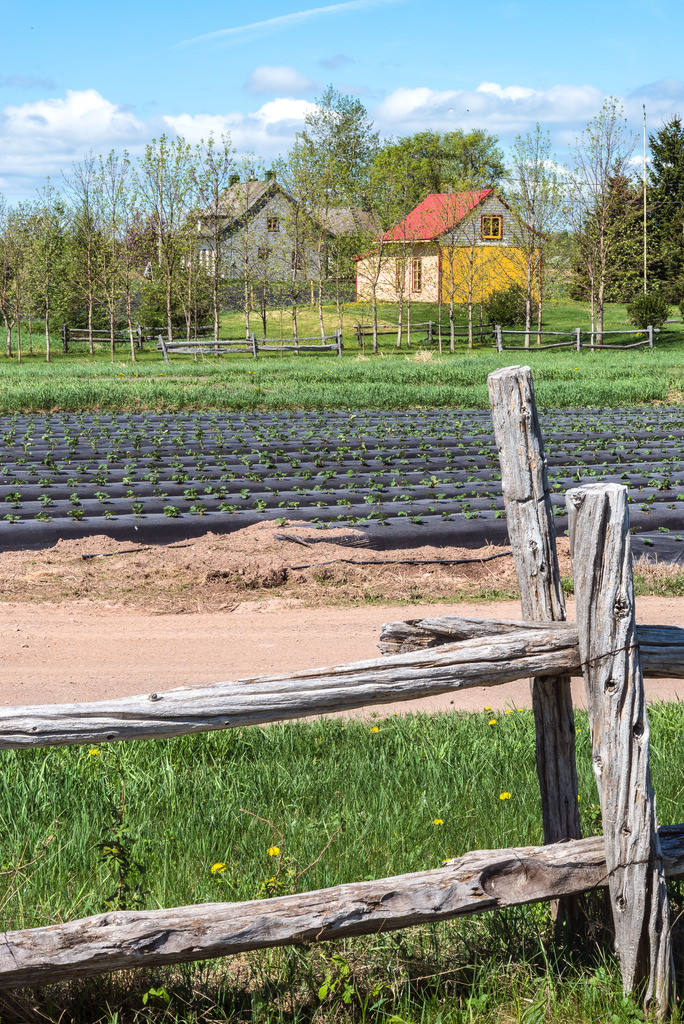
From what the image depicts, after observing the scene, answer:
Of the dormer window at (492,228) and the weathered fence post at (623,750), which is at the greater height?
the dormer window at (492,228)

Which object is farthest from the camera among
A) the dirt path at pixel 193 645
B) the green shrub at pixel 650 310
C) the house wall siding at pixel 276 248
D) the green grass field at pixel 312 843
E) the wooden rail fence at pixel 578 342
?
the green shrub at pixel 650 310

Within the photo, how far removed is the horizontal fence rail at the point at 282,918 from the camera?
2514mm

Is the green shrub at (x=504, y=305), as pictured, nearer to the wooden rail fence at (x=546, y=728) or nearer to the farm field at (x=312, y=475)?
the farm field at (x=312, y=475)

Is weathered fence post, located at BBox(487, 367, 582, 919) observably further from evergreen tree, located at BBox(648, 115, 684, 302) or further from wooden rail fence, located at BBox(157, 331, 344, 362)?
evergreen tree, located at BBox(648, 115, 684, 302)

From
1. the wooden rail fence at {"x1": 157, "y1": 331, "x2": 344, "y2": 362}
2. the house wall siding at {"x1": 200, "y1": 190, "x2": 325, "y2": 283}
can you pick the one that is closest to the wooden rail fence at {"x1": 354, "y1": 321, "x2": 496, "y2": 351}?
the house wall siding at {"x1": 200, "y1": 190, "x2": 325, "y2": 283}

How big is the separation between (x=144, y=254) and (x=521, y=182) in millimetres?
18936

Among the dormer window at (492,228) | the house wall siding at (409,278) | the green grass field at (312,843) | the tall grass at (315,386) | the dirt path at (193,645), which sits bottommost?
the dirt path at (193,645)

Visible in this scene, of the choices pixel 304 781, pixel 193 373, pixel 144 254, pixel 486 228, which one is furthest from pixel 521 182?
pixel 304 781

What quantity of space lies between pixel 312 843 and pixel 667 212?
195 ft

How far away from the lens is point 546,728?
9.99 ft

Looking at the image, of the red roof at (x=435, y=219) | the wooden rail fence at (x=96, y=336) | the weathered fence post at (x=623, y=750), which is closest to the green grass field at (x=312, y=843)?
the weathered fence post at (x=623, y=750)

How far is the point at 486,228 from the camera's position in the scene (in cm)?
5631

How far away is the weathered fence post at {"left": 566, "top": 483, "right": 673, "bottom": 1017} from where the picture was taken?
276 centimetres

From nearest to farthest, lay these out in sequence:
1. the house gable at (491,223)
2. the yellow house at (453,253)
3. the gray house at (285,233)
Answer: the gray house at (285,233) < the yellow house at (453,253) < the house gable at (491,223)
